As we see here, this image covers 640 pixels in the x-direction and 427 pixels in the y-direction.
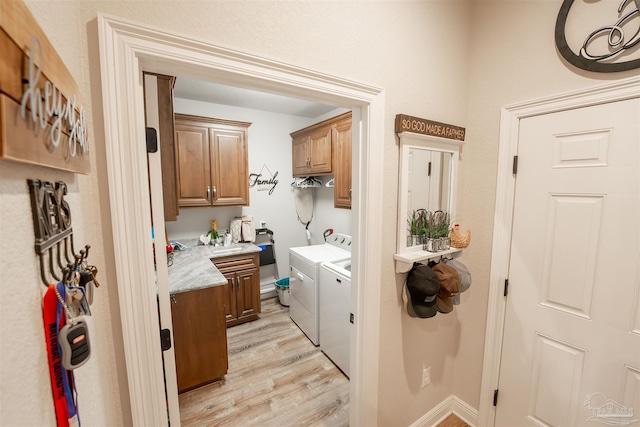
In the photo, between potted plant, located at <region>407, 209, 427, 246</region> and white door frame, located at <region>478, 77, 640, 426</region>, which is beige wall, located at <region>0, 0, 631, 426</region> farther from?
potted plant, located at <region>407, 209, 427, 246</region>

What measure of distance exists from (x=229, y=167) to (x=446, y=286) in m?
2.61

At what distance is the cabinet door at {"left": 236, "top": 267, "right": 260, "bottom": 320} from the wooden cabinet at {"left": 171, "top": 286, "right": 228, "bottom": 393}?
0.93 m

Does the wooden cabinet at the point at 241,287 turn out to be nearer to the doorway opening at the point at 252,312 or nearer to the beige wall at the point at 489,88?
the doorway opening at the point at 252,312

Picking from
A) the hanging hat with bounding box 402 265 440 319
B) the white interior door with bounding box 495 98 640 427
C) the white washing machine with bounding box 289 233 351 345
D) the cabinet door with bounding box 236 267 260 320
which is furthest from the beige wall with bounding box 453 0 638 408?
the cabinet door with bounding box 236 267 260 320

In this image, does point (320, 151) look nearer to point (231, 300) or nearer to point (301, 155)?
point (301, 155)

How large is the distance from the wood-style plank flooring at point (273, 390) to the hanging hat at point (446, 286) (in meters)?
1.19

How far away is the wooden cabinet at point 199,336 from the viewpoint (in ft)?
6.30

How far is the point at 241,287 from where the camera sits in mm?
3035

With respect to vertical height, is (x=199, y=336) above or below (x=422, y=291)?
below

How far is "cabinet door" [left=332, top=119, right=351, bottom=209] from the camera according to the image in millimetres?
2565

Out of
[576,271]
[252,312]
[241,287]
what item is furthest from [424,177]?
[252,312]

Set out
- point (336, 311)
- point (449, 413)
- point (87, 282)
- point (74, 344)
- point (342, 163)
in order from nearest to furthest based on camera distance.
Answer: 1. point (74, 344)
2. point (87, 282)
3. point (449, 413)
4. point (336, 311)
5. point (342, 163)

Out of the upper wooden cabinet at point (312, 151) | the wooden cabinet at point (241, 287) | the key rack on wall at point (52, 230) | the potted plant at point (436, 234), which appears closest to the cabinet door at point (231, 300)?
the wooden cabinet at point (241, 287)

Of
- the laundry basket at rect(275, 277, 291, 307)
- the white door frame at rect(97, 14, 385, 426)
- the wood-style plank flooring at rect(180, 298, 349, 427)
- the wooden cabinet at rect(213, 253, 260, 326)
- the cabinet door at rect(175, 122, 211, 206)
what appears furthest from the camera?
the laundry basket at rect(275, 277, 291, 307)
